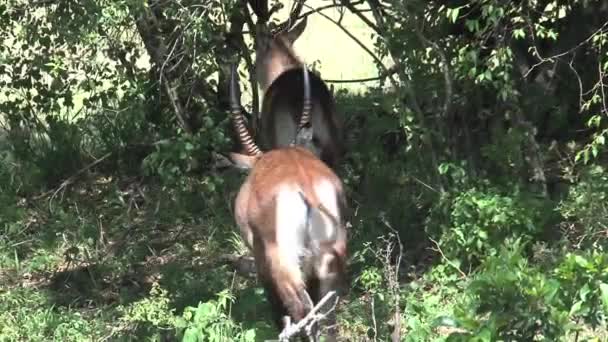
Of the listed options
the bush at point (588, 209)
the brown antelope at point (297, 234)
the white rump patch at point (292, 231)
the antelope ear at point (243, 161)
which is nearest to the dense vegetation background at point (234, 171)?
the bush at point (588, 209)

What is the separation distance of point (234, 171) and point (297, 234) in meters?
2.95

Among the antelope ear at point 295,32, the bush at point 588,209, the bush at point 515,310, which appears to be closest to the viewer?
the bush at point 515,310

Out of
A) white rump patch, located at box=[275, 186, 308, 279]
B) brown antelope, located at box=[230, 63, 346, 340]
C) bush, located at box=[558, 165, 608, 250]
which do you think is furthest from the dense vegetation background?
white rump patch, located at box=[275, 186, 308, 279]

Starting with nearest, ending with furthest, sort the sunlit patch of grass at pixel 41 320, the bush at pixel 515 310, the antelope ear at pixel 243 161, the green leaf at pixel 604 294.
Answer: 1. the green leaf at pixel 604 294
2. the bush at pixel 515 310
3. the sunlit patch of grass at pixel 41 320
4. the antelope ear at pixel 243 161

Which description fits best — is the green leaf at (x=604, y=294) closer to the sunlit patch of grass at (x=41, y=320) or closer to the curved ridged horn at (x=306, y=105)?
the curved ridged horn at (x=306, y=105)

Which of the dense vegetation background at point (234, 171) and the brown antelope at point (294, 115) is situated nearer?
the dense vegetation background at point (234, 171)

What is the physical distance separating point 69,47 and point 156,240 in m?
1.87

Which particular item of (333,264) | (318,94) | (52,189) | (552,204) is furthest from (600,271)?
(52,189)

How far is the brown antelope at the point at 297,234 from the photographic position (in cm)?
558

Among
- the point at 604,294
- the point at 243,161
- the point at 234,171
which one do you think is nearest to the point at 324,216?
the point at 243,161

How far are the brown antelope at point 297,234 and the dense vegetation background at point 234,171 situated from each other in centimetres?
37

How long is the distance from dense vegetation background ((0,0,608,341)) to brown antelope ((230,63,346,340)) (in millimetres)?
370

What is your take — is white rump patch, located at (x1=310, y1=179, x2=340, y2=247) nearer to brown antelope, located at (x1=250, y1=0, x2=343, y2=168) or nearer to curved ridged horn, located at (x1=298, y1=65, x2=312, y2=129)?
curved ridged horn, located at (x1=298, y1=65, x2=312, y2=129)

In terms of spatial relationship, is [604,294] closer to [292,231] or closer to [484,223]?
[292,231]
